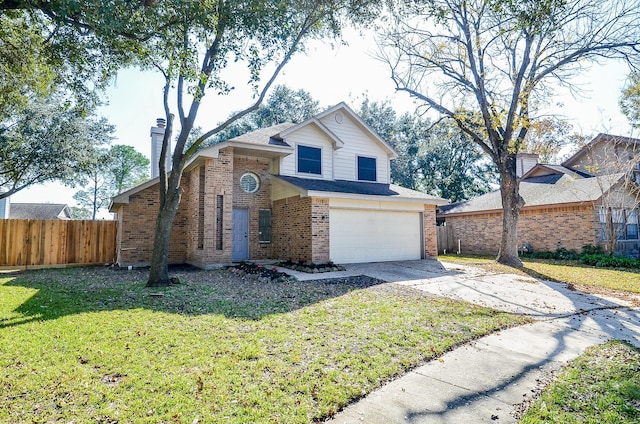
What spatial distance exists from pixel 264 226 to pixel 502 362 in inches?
430

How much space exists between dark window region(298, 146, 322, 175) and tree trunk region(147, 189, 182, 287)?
6265 mm

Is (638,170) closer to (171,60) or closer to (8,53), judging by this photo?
(171,60)

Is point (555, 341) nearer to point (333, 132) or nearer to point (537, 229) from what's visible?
point (333, 132)

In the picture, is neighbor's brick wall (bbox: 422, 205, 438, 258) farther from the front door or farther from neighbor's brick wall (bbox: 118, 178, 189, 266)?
neighbor's brick wall (bbox: 118, 178, 189, 266)

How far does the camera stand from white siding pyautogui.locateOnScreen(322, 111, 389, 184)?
15.1 meters

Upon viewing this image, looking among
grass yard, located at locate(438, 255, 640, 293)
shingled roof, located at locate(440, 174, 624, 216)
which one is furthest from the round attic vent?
shingled roof, located at locate(440, 174, 624, 216)

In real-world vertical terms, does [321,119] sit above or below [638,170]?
above

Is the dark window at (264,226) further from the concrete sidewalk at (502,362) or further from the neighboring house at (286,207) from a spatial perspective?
the concrete sidewalk at (502,362)

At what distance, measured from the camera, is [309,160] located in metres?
14.2

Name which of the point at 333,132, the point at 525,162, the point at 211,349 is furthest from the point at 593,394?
the point at 525,162

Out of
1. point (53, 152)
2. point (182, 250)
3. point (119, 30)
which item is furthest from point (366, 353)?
point (53, 152)

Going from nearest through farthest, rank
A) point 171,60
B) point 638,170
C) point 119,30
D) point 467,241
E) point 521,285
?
point 119,30
point 171,60
point 521,285
point 638,170
point 467,241

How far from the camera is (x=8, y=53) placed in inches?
309

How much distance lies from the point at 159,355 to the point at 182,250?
33.9 ft
